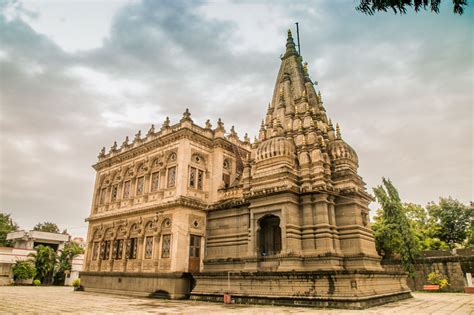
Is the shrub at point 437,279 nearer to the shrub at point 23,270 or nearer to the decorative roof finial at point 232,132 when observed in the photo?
the decorative roof finial at point 232,132

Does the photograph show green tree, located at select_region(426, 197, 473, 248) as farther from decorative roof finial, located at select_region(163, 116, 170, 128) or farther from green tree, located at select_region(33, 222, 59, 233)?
green tree, located at select_region(33, 222, 59, 233)

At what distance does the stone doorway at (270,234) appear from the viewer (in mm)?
19719

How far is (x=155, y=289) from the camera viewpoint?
21281mm

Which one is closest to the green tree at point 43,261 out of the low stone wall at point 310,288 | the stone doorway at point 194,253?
the stone doorway at point 194,253

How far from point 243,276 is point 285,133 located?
389 inches

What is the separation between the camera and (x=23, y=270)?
40.4 m

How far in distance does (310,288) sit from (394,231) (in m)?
18.5

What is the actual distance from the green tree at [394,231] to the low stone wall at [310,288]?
10570mm

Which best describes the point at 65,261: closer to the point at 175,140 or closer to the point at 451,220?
the point at 175,140

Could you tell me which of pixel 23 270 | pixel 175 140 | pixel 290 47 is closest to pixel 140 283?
pixel 175 140

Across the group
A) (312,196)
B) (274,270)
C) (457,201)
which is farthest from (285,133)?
(457,201)

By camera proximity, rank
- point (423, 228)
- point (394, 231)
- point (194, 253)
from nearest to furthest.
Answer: point (194, 253), point (394, 231), point (423, 228)

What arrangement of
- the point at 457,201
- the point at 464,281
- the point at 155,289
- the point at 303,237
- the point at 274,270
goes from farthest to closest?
the point at 457,201
the point at 464,281
the point at 155,289
the point at 303,237
the point at 274,270

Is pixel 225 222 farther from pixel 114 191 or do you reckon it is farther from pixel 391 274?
pixel 114 191
